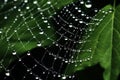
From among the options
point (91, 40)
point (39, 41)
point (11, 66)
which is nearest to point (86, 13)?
point (91, 40)

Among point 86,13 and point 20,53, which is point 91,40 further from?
point 20,53

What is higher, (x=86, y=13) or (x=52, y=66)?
(x=86, y=13)

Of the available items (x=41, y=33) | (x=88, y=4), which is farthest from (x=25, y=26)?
(x=88, y=4)

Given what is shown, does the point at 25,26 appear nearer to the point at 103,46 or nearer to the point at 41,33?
the point at 41,33

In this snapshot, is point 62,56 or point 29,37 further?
point 62,56

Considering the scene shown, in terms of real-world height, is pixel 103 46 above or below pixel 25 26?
below

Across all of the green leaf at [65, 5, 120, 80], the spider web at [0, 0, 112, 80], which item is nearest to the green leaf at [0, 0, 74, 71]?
the spider web at [0, 0, 112, 80]

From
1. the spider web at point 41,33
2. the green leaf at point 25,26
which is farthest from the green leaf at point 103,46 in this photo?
the green leaf at point 25,26
